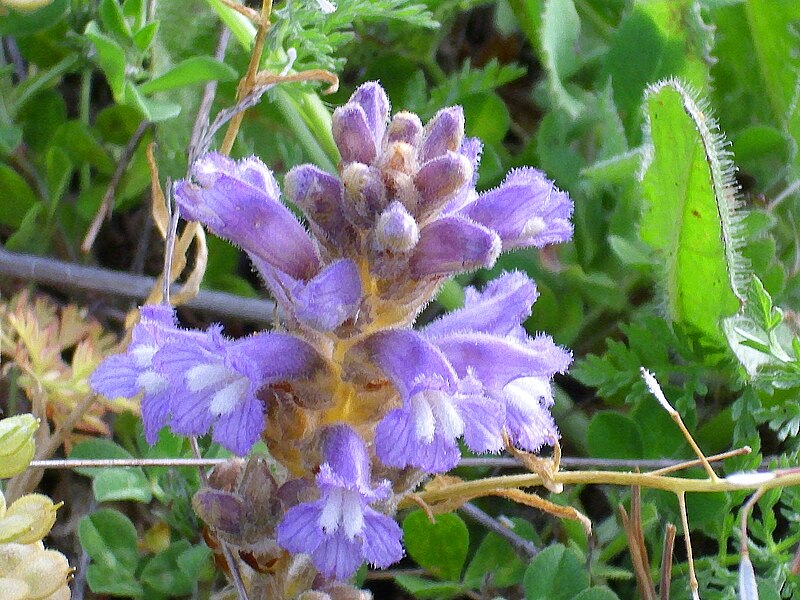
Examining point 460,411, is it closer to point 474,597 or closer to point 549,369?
point 549,369

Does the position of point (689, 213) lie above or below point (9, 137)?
above

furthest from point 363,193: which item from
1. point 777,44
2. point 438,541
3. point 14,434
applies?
point 777,44

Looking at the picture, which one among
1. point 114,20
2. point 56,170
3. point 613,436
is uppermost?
point 114,20

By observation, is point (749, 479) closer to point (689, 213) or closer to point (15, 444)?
point (689, 213)

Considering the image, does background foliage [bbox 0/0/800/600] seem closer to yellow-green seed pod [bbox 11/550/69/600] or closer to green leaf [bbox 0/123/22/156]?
green leaf [bbox 0/123/22/156]

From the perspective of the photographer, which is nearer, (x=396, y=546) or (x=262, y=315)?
(x=396, y=546)

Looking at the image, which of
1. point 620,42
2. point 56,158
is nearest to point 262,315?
point 56,158
